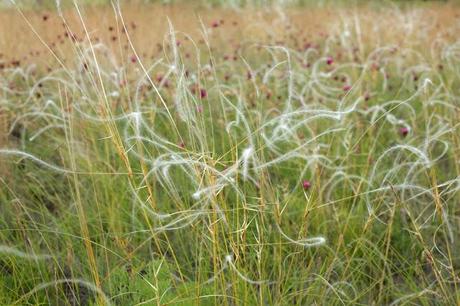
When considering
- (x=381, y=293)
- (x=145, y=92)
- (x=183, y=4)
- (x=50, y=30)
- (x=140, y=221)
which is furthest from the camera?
(x=183, y=4)

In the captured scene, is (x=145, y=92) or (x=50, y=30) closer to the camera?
(x=145, y=92)

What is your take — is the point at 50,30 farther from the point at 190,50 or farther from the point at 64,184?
the point at 64,184

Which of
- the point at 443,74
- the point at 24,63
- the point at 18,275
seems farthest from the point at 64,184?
the point at 443,74

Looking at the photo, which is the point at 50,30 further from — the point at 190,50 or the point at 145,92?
the point at 145,92

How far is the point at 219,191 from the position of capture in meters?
1.49

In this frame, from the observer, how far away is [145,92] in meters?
3.13

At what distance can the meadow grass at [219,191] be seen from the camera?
5.08 ft

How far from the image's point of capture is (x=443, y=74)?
3.91 metres

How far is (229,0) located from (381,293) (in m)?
6.13

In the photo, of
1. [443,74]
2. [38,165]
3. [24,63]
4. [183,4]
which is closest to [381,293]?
[38,165]

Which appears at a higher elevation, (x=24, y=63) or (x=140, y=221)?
(x=24, y=63)

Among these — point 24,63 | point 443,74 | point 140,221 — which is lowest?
point 443,74

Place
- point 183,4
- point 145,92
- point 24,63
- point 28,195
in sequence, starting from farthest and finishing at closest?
point 183,4, point 24,63, point 145,92, point 28,195

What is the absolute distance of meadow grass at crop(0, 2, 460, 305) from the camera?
60.9 inches
